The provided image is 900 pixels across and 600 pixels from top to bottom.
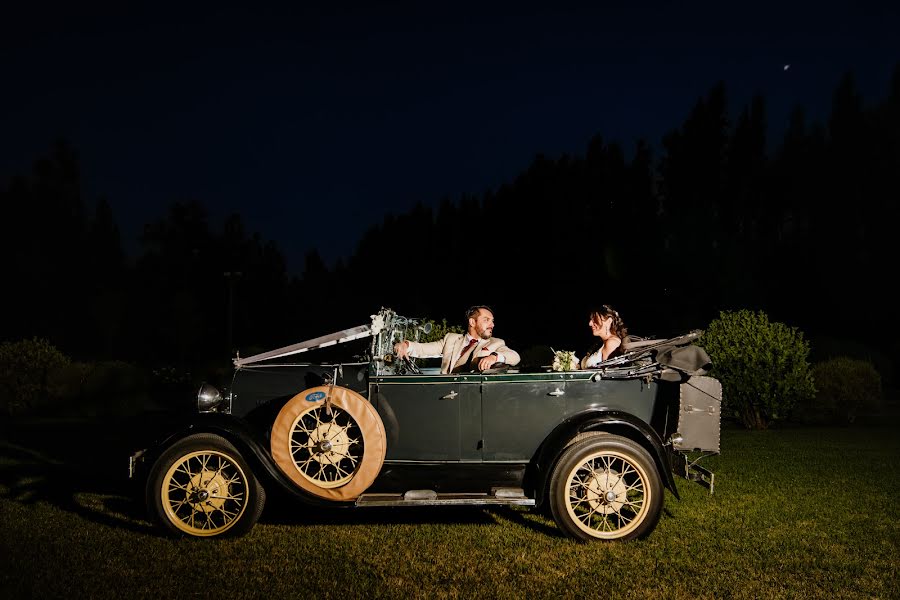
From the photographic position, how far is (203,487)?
5035mm

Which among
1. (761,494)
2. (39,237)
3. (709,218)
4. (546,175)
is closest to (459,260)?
(546,175)

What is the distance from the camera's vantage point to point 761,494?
6.67 m

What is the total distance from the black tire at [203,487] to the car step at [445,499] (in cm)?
84

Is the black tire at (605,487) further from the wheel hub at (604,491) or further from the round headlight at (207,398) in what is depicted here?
the round headlight at (207,398)

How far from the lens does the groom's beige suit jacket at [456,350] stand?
5766mm

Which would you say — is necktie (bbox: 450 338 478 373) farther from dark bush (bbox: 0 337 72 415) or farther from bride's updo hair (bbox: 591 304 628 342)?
dark bush (bbox: 0 337 72 415)

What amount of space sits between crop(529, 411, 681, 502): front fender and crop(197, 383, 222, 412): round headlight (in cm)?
259

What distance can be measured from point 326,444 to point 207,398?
1113 millimetres

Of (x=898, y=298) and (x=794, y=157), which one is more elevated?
(x=794, y=157)

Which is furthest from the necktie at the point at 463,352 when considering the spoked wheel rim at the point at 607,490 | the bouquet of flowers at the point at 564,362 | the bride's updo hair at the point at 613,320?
the spoked wheel rim at the point at 607,490

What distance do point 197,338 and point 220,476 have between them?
39.5 meters

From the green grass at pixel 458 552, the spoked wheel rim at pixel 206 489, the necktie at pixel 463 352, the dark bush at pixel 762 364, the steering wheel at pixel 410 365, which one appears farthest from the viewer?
the dark bush at pixel 762 364

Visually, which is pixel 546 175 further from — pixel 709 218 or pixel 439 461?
pixel 439 461

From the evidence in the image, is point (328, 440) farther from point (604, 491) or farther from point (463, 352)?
point (604, 491)
